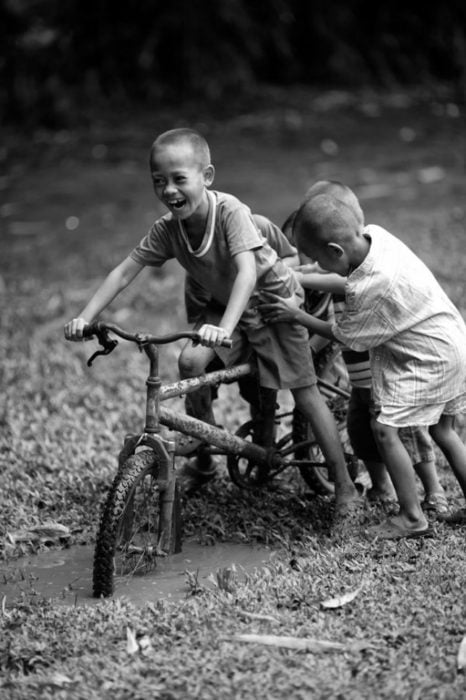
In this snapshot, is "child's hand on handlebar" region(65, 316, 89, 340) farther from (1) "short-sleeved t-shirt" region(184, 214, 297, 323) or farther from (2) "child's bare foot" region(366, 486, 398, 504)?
(2) "child's bare foot" region(366, 486, 398, 504)

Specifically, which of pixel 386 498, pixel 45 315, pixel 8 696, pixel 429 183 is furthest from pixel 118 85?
pixel 8 696

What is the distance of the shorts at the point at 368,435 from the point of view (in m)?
4.91

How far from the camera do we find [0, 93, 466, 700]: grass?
11.3 feet

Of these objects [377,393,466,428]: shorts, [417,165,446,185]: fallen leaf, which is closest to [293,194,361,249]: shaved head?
[377,393,466,428]: shorts

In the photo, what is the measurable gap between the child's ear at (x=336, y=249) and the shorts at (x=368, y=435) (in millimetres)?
774

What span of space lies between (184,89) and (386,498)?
12315 millimetres

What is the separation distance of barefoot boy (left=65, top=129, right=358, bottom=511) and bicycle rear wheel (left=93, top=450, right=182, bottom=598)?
0.50m

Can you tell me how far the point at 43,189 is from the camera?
13000mm

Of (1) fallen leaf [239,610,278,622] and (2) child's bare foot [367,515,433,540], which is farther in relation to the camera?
(2) child's bare foot [367,515,433,540]

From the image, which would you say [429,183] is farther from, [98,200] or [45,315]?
[45,315]

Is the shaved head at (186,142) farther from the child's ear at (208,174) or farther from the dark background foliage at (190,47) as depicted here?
the dark background foliage at (190,47)

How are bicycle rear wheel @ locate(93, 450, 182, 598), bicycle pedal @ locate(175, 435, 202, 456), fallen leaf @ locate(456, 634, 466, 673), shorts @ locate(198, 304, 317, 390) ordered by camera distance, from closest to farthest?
fallen leaf @ locate(456, 634, 466, 673), bicycle rear wheel @ locate(93, 450, 182, 598), shorts @ locate(198, 304, 317, 390), bicycle pedal @ locate(175, 435, 202, 456)

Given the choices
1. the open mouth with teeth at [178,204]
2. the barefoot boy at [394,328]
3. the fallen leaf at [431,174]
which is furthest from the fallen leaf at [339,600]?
the fallen leaf at [431,174]

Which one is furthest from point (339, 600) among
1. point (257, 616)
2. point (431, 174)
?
point (431, 174)
